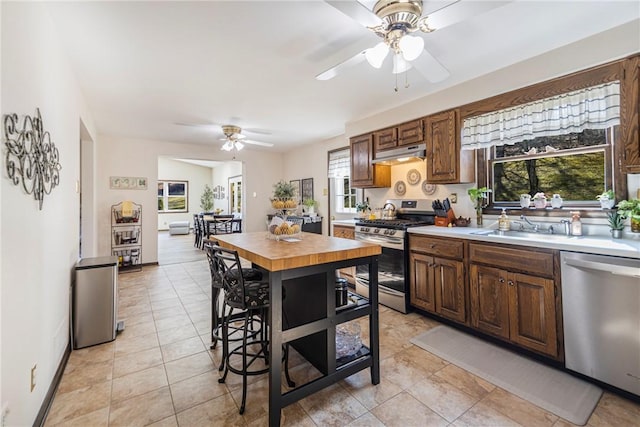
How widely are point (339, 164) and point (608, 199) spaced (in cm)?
376

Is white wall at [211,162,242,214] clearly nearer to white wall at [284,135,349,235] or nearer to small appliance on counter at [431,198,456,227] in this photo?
white wall at [284,135,349,235]

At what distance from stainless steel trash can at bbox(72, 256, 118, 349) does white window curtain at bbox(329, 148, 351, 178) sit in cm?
380

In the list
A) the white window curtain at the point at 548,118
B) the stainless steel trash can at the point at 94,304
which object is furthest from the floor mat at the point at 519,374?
the stainless steel trash can at the point at 94,304

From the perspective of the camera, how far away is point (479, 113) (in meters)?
2.83

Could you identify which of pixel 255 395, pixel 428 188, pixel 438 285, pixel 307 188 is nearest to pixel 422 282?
pixel 438 285

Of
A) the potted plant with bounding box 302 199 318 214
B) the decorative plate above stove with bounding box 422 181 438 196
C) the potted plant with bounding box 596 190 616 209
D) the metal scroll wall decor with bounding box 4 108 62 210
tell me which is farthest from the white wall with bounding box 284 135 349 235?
the metal scroll wall decor with bounding box 4 108 62 210

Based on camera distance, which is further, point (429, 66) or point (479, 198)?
point (479, 198)

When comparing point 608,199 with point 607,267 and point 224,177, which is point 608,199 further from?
point 224,177

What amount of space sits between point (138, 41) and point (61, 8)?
46 cm

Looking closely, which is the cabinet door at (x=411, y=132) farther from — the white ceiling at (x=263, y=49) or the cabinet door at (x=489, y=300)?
the cabinet door at (x=489, y=300)

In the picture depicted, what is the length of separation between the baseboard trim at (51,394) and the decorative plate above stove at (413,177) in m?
3.91

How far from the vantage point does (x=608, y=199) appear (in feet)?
7.27

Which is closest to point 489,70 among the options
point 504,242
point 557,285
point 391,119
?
point 391,119

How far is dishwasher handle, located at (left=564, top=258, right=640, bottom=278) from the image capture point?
168cm
